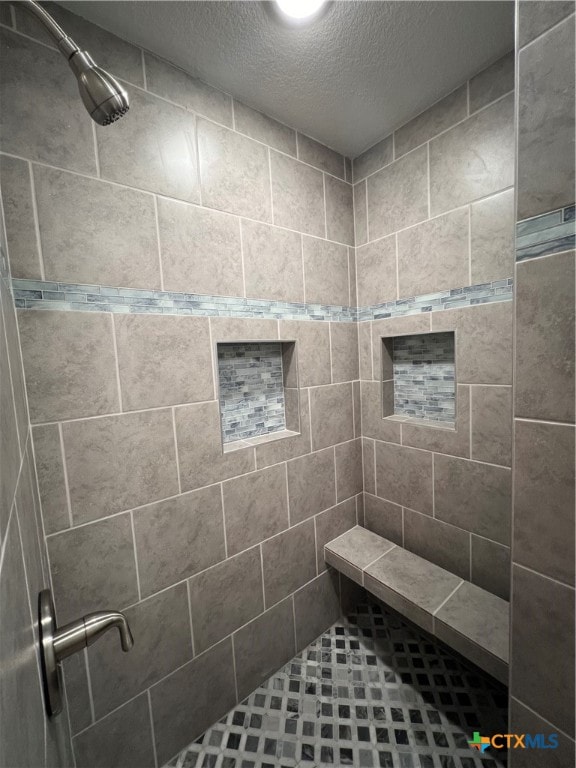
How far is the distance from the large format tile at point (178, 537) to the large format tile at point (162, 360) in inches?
14.8

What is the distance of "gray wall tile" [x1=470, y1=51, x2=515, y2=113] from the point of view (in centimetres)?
116

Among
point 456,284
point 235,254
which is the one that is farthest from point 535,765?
point 235,254

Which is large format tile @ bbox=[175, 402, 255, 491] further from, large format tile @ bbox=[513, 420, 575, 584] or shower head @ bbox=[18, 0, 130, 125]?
large format tile @ bbox=[513, 420, 575, 584]

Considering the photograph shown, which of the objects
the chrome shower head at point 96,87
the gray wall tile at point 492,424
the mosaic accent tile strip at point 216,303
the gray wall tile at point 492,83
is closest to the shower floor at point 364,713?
the gray wall tile at point 492,424

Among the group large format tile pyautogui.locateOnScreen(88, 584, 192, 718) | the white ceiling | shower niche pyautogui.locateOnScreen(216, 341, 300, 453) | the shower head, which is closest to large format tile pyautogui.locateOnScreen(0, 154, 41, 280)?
the shower head

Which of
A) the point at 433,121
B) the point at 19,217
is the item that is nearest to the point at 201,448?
the point at 19,217

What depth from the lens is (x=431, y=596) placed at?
4.32 feet

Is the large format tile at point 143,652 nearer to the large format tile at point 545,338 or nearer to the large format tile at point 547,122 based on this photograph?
the large format tile at point 545,338

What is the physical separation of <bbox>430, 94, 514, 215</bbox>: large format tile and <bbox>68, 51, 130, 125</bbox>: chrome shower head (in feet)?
4.16

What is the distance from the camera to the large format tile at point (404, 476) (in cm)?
154

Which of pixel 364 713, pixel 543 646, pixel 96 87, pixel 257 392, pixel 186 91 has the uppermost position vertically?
pixel 186 91

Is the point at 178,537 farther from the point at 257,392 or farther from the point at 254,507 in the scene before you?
the point at 257,392

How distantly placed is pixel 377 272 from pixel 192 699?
2.02 metres

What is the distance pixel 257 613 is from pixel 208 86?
7.03 feet
